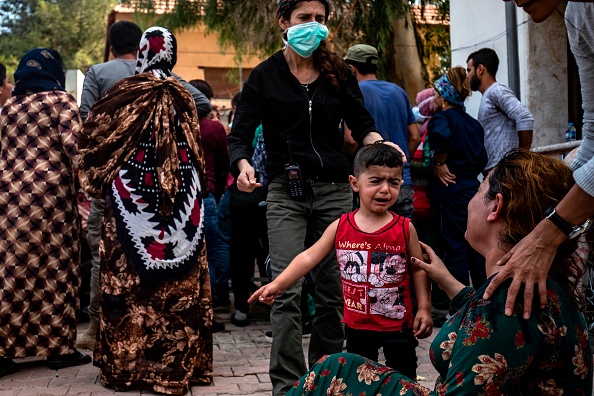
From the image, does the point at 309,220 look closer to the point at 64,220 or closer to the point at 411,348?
the point at 411,348

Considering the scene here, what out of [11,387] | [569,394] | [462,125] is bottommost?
[11,387]

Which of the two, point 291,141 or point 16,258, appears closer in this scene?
point 291,141

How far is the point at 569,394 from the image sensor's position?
251 centimetres

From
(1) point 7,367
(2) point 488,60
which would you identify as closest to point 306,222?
(1) point 7,367

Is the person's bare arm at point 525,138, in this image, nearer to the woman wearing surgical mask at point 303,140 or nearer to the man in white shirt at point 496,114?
the man in white shirt at point 496,114

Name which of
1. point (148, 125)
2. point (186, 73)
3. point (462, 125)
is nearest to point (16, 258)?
point (148, 125)

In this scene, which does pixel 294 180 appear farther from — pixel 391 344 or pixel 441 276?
pixel 441 276

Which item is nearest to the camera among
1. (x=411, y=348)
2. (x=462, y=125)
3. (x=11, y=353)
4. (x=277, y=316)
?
(x=411, y=348)

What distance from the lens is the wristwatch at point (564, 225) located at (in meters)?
2.52

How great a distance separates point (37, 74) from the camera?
619 cm

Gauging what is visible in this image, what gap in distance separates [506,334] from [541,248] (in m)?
0.29

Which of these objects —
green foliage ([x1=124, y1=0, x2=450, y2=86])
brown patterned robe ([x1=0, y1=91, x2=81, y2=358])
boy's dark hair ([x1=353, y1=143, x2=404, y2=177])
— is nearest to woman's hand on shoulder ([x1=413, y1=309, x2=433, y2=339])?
boy's dark hair ([x1=353, y1=143, x2=404, y2=177])

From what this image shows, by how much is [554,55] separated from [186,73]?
90.9 ft

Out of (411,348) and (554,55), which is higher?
(554,55)
